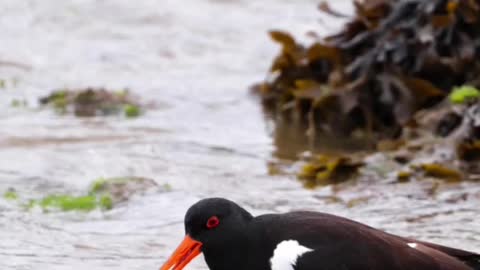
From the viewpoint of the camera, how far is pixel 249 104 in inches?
448

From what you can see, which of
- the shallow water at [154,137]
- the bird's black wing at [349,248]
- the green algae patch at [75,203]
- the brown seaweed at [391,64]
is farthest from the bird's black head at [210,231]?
the brown seaweed at [391,64]

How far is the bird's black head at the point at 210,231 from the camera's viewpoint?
511cm

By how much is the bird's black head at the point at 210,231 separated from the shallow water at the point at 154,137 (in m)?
1.13

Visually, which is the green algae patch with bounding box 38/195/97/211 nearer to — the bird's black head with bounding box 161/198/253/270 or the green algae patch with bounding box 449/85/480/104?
the bird's black head with bounding box 161/198/253/270

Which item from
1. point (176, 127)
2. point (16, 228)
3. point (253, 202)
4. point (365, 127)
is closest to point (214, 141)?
→ point (176, 127)

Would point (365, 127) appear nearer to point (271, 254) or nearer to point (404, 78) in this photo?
point (404, 78)

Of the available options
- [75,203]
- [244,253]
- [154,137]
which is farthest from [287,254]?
[154,137]

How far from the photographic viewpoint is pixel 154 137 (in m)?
9.86

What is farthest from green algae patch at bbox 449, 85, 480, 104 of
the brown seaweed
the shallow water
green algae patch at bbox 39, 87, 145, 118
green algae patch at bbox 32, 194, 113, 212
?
green algae patch at bbox 39, 87, 145, 118

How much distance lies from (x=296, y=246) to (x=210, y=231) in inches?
16.9

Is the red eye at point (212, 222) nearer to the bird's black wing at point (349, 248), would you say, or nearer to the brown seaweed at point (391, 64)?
the bird's black wing at point (349, 248)

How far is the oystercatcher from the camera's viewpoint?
16.2 feet

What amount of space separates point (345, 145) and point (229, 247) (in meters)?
4.52

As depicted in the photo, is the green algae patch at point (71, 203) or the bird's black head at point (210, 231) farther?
the green algae patch at point (71, 203)
